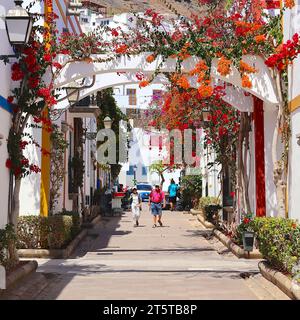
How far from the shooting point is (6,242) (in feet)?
32.0

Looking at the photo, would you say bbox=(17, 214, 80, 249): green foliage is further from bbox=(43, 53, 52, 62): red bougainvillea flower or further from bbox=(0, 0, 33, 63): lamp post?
bbox=(0, 0, 33, 63): lamp post

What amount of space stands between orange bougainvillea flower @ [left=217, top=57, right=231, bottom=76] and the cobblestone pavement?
4085mm

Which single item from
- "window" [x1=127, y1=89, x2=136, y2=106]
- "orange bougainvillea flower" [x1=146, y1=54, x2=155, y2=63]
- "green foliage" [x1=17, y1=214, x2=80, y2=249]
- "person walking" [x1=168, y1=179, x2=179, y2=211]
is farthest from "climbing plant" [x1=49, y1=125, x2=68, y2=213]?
"window" [x1=127, y1=89, x2=136, y2=106]

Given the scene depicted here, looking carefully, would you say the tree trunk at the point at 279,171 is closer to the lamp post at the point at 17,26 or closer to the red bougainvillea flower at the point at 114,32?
the red bougainvillea flower at the point at 114,32

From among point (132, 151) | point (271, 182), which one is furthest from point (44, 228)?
point (132, 151)

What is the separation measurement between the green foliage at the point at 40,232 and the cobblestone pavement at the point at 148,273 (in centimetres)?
63

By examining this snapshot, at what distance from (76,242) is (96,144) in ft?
59.2

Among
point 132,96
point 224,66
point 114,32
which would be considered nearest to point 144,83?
point 114,32

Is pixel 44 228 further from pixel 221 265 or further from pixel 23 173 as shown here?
pixel 221 265

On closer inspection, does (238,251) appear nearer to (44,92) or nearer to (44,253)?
(44,253)

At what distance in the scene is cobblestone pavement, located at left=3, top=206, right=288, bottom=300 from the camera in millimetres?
9047

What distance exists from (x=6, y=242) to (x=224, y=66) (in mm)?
5734

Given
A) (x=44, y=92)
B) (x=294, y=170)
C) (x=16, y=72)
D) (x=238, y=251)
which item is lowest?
(x=238, y=251)

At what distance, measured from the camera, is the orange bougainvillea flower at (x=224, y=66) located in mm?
12250
